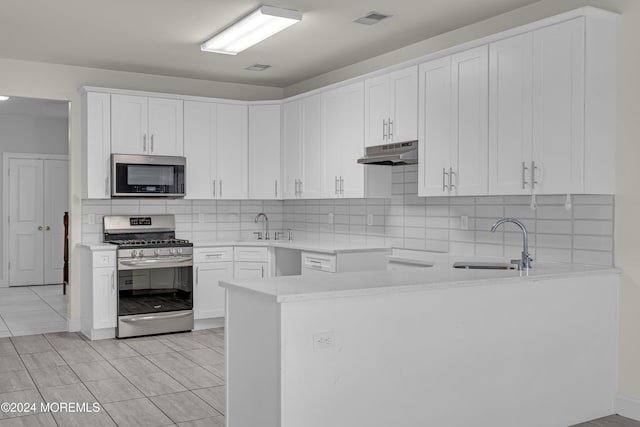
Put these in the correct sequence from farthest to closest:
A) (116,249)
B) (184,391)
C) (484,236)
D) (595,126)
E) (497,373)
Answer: (116,249), (484,236), (184,391), (595,126), (497,373)

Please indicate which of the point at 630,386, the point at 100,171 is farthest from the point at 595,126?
the point at 100,171

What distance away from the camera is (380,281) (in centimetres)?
294

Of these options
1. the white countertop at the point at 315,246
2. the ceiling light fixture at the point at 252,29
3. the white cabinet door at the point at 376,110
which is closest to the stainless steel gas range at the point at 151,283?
the white countertop at the point at 315,246

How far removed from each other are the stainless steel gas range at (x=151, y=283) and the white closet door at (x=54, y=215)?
3.87 m

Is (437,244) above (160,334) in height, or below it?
above

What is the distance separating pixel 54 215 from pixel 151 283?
177 inches

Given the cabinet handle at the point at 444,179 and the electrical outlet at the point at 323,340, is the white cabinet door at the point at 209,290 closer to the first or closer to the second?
the cabinet handle at the point at 444,179

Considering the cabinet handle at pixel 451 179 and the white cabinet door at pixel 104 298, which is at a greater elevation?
the cabinet handle at pixel 451 179

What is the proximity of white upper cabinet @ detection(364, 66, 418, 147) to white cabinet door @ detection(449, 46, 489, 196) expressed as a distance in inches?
17.5

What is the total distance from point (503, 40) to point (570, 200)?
1095 mm

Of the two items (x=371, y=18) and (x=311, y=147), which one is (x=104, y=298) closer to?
(x=311, y=147)

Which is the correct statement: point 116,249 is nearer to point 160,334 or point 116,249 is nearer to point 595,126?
point 160,334

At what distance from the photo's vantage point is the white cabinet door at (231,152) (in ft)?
21.2

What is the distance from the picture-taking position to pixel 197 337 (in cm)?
577
